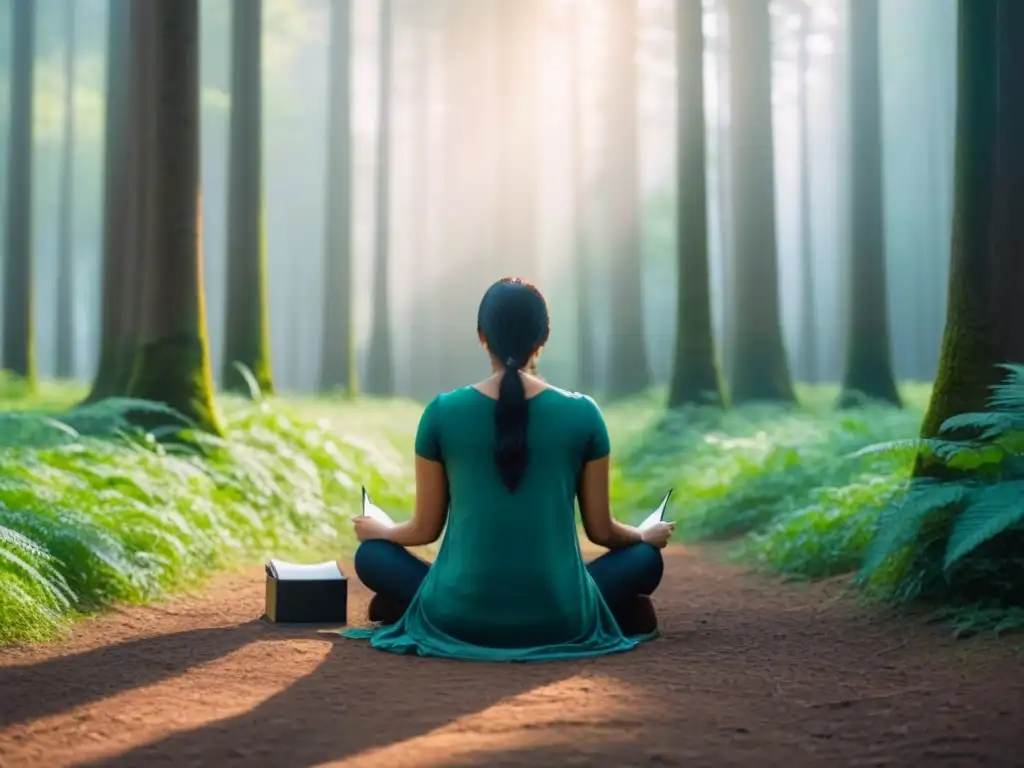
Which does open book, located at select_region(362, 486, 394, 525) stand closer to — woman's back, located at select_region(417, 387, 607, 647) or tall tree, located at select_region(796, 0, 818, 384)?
woman's back, located at select_region(417, 387, 607, 647)

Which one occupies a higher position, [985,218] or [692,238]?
[692,238]

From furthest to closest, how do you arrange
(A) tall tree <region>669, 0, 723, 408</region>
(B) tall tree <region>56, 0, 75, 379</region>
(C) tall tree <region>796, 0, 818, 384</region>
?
1. (C) tall tree <region>796, 0, 818, 384</region>
2. (B) tall tree <region>56, 0, 75, 379</region>
3. (A) tall tree <region>669, 0, 723, 408</region>

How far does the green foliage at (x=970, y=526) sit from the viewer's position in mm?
5473

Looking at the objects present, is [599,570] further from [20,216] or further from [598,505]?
[20,216]

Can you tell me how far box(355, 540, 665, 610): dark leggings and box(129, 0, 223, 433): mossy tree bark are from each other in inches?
183

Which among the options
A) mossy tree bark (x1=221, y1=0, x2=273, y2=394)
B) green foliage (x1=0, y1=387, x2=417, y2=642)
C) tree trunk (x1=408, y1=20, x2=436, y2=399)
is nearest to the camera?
green foliage (x1=0, y1=387, x2=417, y2=642)

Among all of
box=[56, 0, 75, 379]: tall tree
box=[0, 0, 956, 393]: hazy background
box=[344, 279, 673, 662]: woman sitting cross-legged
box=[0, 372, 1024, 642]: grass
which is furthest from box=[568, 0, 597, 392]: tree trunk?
box=[344, 279, 673, 662]: woman sitting cross-legged

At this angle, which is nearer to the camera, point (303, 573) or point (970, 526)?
point (970, 526)

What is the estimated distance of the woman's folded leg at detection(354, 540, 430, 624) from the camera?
18.8 feet

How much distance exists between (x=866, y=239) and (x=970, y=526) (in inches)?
500

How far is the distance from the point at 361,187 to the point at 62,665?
132 feet

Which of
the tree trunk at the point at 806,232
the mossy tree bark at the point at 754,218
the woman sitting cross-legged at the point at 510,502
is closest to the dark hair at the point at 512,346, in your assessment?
the woman sitting cross-legged at the point at 510,502

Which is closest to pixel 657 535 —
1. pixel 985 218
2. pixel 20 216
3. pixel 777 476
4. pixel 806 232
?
pixel 985 218

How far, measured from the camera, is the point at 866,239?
682 inches
